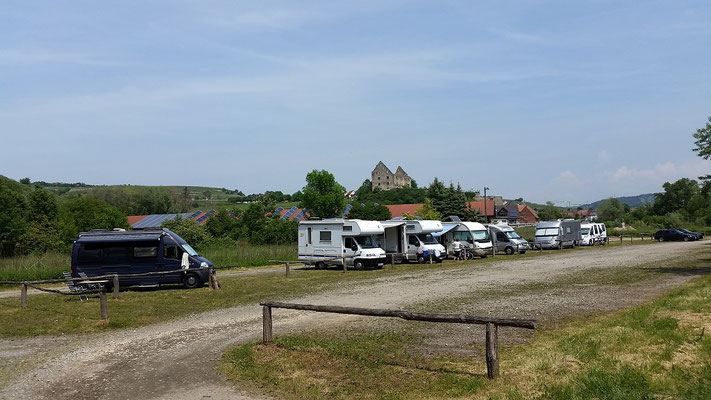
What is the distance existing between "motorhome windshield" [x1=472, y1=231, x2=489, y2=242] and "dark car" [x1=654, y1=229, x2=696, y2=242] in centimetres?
2929

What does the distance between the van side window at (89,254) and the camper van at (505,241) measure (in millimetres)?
28146

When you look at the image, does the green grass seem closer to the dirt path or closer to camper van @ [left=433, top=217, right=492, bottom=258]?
the dirt path

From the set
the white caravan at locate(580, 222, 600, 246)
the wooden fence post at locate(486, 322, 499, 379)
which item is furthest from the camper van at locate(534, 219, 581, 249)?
the wooden fence post at locate(486, 322, 499, 379)

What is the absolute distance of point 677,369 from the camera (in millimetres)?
8102

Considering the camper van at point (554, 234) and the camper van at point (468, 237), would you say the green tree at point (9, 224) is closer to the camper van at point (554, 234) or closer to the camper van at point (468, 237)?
the camper van at point (468, 237)

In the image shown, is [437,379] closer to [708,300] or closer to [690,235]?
[708,300]

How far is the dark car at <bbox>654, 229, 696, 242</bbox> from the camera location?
5834cm

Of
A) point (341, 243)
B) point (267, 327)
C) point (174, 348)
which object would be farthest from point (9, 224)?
point (267, 327)

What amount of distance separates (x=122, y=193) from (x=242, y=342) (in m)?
127

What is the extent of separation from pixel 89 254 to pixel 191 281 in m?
4.13

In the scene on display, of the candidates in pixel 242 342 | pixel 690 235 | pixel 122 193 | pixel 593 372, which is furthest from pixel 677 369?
pixel 122 193

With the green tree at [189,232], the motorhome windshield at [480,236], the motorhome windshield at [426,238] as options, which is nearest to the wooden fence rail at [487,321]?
the motorhome windshield at [426,238]

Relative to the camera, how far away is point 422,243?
35562 mm

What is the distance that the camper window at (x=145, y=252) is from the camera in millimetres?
23344
